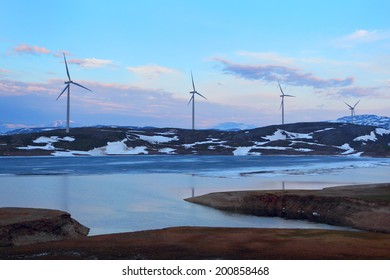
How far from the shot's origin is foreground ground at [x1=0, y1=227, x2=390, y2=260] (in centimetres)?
2189

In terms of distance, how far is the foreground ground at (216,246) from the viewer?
71.8 ft

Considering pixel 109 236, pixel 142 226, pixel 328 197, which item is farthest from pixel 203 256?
pixel 328 197

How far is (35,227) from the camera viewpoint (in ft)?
97.6

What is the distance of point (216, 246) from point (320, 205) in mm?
20349

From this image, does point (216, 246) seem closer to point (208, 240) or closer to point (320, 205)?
point (208, 240)

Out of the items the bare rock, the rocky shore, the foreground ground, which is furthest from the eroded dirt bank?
the bare rock

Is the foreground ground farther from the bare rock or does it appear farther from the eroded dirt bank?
the eroded dirt bank

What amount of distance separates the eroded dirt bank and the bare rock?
58.2 ft

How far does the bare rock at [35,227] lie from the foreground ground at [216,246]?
2977 mm

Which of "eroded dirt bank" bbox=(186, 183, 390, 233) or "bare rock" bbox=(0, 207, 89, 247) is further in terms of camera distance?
"eroded dirt bank" bbox=(186, 183, 390, 233)

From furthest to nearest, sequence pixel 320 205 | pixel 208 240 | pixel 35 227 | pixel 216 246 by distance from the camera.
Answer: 1. pixel 320 205
2. pixel 35 227
3. pixel 208 240
4. pixel 216 246

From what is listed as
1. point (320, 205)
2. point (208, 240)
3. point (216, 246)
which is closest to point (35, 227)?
point (208, 240)

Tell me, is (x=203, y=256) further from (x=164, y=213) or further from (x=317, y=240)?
(x=164, y=213)

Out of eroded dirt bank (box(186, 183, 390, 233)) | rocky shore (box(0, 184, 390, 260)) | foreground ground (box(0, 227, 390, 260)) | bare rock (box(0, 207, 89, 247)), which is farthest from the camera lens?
eroded dirt bank (box(186, 183, 390, 233))
